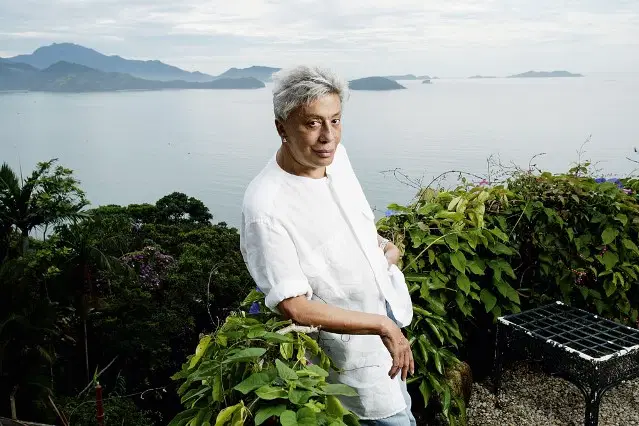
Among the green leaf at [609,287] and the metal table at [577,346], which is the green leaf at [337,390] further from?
the green leaf at [609,287]

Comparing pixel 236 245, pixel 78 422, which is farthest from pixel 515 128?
pixel 78 422

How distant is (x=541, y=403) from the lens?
318 centimetres

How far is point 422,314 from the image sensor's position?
2744 millimetres

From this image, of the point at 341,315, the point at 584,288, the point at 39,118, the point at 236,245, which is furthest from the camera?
the point at 39,118

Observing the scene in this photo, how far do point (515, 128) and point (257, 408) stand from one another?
250 ft

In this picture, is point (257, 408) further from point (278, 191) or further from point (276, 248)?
point (278, 191)

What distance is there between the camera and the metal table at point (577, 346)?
2.72 meters

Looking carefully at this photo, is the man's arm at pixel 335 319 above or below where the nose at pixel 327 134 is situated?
below

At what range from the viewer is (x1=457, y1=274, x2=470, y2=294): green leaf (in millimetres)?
2833

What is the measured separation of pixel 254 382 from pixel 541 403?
2441 millimetres

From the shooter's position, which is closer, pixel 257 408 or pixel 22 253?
pixel 257 408

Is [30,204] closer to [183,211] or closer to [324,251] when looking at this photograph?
[324,251]

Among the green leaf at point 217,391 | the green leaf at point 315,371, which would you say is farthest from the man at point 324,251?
the green leaf at point 217,391

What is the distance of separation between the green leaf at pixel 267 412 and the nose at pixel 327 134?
2.11ft
